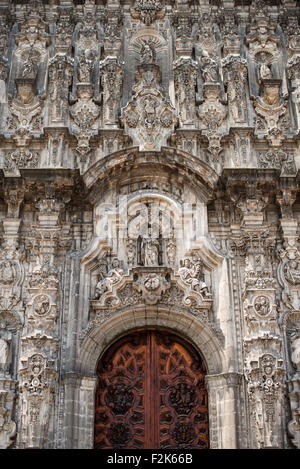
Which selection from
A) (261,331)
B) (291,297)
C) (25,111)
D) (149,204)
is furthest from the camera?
(25,111)

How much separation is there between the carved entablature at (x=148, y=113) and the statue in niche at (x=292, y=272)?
128 inches

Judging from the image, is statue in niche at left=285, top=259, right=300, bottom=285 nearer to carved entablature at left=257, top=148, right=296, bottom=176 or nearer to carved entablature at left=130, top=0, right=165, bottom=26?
carved entablature at left=257, top=148, right=296, bottom=176

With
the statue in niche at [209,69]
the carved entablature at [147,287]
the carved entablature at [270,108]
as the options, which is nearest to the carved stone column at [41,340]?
the carved entablature at [147,287]

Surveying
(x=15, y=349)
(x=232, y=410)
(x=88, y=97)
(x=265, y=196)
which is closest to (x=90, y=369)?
(x=15, y=349)

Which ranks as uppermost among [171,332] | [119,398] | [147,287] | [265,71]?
[265,71]

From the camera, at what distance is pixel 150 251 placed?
34.9ft

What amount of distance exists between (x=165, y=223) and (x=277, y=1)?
20.2 ft

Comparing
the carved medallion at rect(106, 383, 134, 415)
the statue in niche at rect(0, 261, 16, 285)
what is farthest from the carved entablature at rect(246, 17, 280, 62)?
the carved medallion at rect(106, 383, 134, 415)

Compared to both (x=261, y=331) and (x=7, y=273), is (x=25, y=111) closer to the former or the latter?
(x=7, y=273)

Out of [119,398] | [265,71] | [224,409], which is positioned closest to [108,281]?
[119,398]

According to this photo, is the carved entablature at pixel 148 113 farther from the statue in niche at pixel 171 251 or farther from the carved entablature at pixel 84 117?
the statue in niche at pixel 171 251

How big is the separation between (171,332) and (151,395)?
1141 mm

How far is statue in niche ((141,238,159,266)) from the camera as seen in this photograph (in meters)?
10.6

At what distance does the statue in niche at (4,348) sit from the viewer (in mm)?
9719
